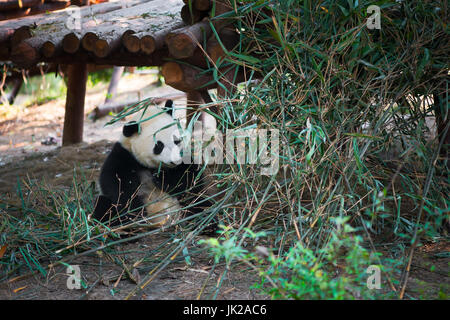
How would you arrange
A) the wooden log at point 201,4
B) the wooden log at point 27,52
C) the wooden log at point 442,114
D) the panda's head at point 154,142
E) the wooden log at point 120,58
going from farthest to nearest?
the wooden log at point 120,58, the wooden log at point 27,52, the wooden log at point 201,4, the panda's head at point 154,142, the wooden log at point 442,114

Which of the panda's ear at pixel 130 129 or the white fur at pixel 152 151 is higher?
the panda's ear at pixel 130 129

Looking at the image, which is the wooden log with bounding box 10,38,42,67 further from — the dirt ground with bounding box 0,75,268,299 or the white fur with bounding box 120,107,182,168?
the white fur with bounding box 120,107,182,168

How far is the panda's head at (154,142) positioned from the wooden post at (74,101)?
3.18m

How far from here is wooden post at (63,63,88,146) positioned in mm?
5992

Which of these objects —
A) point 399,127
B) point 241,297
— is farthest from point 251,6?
point 241,297

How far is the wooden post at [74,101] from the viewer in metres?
5.99

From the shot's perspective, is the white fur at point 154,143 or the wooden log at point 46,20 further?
the wooden log at point 46,20

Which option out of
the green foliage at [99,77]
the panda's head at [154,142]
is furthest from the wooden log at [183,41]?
the green foliage at [99,77]

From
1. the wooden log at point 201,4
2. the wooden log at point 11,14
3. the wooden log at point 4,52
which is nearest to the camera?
the wooden log at point 201,4

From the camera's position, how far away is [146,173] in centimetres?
316

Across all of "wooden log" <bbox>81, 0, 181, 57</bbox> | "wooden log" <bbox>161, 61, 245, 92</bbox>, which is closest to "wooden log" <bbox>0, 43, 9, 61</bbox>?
"wooden log" <bbox>81, 0, 181, 57</bbox>

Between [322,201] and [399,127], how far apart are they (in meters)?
0.81

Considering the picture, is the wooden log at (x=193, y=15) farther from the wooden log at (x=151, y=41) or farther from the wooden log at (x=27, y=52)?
the wooden log at (x=27, y=52)
